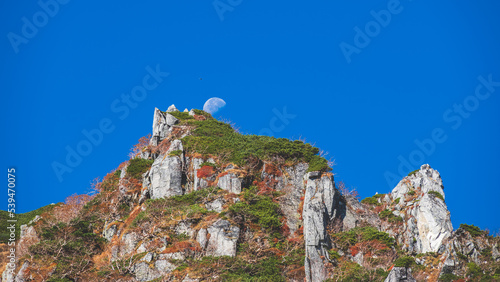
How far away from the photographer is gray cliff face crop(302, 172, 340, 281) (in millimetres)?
32844

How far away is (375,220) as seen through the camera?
1578 inches

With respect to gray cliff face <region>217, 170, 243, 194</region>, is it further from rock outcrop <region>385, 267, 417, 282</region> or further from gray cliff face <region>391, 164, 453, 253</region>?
rock outcrop <region>385, 267, 417, 282</region>

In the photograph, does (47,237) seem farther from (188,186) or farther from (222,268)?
(222,268)

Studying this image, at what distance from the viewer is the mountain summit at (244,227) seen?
106ft

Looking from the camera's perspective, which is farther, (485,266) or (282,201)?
(282,201)

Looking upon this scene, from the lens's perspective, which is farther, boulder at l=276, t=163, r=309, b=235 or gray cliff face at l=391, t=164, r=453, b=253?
boulder at l=276, t=163, r=309, b=235

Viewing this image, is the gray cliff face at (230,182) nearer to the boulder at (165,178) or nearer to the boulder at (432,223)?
the boulder at (165,178)

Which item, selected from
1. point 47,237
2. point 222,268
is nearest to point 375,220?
point 222,268

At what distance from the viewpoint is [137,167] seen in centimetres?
4297

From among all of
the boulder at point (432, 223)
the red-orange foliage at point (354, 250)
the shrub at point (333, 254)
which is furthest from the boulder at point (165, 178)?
the boulder at point (432, 223)

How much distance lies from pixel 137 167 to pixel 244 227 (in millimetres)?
12610

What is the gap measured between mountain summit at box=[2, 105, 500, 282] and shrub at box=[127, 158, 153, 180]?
8 centimetres

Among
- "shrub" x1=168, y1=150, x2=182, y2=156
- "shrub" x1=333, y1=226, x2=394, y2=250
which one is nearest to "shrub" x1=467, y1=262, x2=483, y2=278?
"shrub" x1=333, y1=226, x2=394, y2=250

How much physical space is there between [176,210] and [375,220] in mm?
15494
